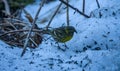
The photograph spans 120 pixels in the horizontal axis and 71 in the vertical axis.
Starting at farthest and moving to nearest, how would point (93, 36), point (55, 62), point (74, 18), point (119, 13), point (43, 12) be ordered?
1. point (43, 12)
2. point (74, 18)
3. point (119, 13)
4. point (93, 36)
5. point (55, 62)

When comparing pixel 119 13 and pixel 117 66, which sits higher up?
pixel 119 13

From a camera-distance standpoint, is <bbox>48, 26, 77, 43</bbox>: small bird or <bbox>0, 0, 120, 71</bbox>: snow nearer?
<bbox>0, 0, 120, 71</bbox>: snow

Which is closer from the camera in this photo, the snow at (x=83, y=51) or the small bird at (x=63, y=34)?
the snow at (x=83, y=51)

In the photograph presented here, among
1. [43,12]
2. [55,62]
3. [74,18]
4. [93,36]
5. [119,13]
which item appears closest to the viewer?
[55,62]

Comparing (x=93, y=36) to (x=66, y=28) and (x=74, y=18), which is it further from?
(x=74, y=18)

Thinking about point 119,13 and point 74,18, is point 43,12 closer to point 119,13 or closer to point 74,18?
point 74,18

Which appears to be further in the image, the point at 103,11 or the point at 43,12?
the point at 43,12

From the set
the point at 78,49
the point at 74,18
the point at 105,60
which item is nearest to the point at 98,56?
the point at 105,60
